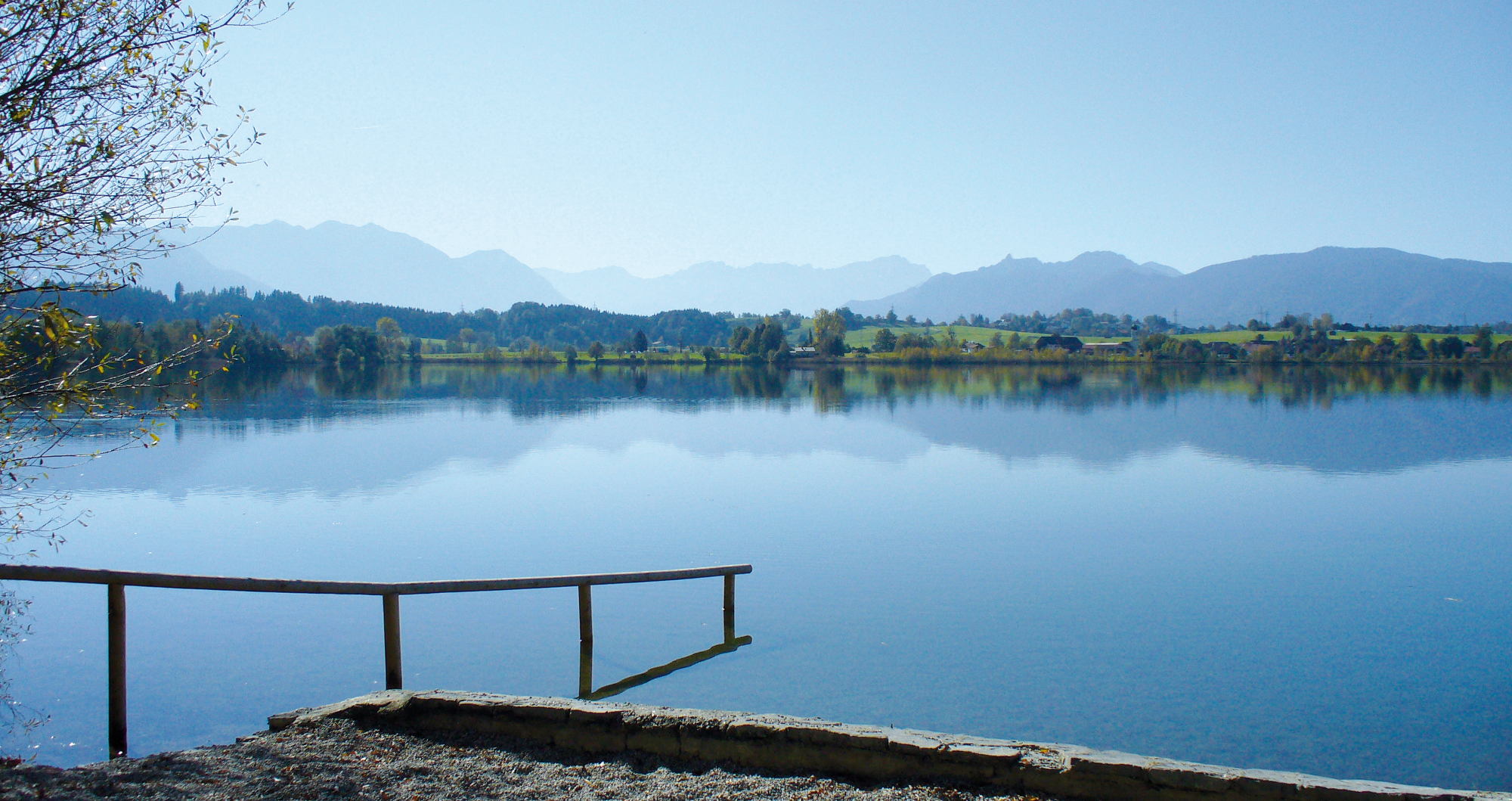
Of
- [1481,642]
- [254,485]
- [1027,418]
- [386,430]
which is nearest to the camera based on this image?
[1481,642]

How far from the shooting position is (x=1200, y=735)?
1104cm

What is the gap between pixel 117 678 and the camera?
909 centimetres

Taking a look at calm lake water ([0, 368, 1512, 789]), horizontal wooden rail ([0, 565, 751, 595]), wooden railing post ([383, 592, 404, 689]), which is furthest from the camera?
calm lake water ([0, 368, 1512, 789])

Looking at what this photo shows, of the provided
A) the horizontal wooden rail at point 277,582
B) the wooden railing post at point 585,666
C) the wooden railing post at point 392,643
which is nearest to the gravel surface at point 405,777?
the horizontal wooden rail at point 277,582

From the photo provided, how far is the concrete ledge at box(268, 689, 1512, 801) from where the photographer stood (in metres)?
6.30

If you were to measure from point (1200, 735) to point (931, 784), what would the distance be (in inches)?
239

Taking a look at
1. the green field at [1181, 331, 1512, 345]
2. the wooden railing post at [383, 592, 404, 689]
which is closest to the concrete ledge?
the wooden railing post at [383, 592, 404, 689]

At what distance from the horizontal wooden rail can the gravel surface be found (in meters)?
1.65

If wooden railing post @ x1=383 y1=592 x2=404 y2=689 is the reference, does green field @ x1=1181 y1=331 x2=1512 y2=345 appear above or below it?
above

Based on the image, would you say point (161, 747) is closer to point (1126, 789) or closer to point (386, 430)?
point (1126, 789)

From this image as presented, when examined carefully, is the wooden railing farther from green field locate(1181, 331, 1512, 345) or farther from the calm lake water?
green field locate(1181, 331, 1512, 345)

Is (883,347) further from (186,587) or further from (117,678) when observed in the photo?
(186,587)

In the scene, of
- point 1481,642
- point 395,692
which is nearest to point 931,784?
point 395,692

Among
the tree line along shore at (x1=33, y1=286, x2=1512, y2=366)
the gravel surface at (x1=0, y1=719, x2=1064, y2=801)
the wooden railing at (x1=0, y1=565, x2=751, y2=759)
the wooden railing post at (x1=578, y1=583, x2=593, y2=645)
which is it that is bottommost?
the wooden railing post at (x1=578, y1=583, x2=593, y2=645)
